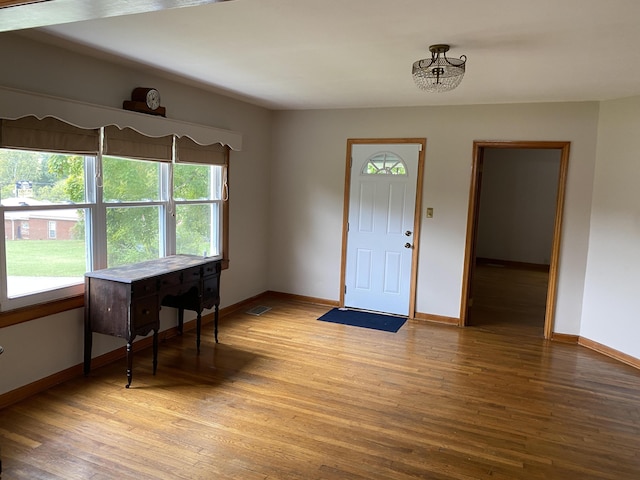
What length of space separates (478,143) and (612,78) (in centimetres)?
144

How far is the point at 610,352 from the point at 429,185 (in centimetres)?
235

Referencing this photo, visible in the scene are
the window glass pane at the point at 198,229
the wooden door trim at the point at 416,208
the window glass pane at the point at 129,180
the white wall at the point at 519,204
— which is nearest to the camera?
the window glass pane at the point at 129,180

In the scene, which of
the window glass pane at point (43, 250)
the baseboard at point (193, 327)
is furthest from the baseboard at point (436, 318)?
the window glass pane at point (43, 250)

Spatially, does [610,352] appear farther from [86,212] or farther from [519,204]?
[519,204]

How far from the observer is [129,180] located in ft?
12.3

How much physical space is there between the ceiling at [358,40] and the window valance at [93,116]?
0.38 meters

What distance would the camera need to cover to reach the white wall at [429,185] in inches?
175

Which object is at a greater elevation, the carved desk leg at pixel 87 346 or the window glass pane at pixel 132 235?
the window glass pane at pixel 132 235

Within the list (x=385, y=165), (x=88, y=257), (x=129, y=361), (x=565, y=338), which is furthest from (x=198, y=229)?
(x=565, y=338)

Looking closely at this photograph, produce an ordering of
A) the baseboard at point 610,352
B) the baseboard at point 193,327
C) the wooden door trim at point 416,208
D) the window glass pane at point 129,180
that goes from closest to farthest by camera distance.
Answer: the baseboard at point 193,327 < the window glass pane at point 129,180 < the baseboard at point 610,352 < the wooden door trim at point 416,208

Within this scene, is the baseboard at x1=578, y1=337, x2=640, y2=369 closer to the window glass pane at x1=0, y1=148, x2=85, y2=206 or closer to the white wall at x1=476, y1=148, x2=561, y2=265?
the white wall at x1=476, y1=148, x2=561, y2=265

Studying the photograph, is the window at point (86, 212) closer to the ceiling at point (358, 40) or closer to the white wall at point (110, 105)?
the white wall at point (110, 105)

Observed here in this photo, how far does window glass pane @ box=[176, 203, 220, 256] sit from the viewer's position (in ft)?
14.4

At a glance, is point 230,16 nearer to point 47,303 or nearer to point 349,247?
point 47,303
